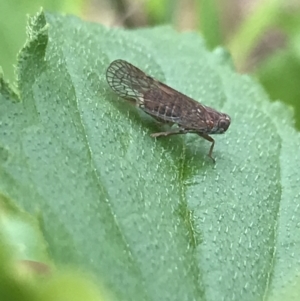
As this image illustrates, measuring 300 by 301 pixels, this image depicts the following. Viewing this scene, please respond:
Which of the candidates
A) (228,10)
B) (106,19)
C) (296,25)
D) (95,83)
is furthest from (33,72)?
(228,10)

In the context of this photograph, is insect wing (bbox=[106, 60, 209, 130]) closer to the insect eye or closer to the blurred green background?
the insect eye

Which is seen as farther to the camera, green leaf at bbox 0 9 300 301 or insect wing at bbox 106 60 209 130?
insect wing at bbox 106 60 209 130

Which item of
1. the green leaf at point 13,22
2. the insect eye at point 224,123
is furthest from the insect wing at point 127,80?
the green leaf at point 13,22

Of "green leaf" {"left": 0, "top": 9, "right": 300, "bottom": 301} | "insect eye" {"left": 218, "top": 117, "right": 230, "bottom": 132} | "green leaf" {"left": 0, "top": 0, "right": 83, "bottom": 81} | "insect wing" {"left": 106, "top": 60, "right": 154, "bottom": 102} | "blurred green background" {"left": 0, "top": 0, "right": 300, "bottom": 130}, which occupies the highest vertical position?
"blurred green background" {"left": 0, "top": 0, "right": 300, "bottom": 130}

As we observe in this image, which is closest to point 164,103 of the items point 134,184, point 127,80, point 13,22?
point 127,80

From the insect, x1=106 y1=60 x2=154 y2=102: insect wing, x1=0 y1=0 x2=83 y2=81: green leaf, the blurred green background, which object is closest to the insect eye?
the insect

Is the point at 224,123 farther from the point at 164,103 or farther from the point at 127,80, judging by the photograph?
the point at 127,80

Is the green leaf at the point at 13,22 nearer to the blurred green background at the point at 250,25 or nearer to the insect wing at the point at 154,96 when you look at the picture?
the blurred green background at the point at 250,25
